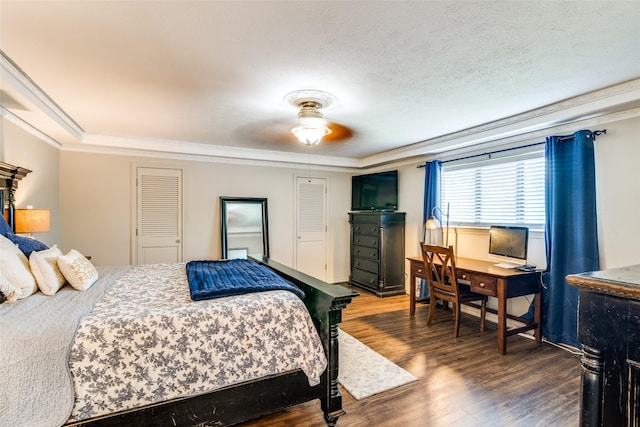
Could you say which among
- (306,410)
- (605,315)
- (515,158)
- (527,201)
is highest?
(515,158)

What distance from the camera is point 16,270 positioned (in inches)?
73.5

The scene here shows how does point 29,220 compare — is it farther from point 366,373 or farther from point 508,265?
point 508,265

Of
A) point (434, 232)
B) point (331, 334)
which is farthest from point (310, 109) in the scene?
point (434, 232)

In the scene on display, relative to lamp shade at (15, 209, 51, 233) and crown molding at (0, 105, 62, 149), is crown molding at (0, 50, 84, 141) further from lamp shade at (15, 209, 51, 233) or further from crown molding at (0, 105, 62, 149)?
lamp shade at (15, 209, 51, 233)

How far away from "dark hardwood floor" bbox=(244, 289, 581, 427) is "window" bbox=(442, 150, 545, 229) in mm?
1317

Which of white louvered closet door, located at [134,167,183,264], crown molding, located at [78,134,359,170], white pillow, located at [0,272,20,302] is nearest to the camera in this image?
white pillow, located at [0,272,20,302]

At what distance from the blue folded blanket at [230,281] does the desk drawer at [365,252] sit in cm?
270

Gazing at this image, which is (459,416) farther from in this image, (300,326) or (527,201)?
(527,201)

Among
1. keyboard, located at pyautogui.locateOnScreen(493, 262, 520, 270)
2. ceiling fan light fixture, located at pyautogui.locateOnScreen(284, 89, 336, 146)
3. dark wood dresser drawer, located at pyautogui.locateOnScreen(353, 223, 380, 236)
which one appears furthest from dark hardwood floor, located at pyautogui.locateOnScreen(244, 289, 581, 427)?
ceiling fan light fixture, located at pyautogui.locateOnScreen(284, 89, 336, 146)

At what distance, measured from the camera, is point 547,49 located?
1926mm

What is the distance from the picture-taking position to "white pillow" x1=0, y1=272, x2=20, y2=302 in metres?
1.75

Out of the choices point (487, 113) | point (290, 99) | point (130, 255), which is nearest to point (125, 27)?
point (290, 99)

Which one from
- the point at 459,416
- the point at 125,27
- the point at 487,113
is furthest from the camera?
the point at 487,113

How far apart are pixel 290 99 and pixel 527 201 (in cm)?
284
